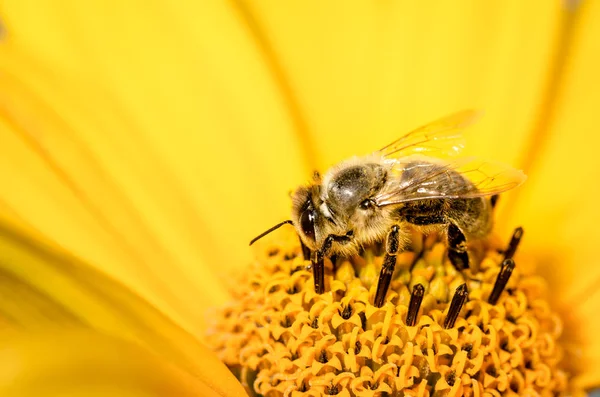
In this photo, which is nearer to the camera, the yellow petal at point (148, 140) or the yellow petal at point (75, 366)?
the yellow petal at point (75, 366)

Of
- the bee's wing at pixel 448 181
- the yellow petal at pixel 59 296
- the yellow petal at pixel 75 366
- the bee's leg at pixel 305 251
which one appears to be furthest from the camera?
the bee's leg at pixel 305 251

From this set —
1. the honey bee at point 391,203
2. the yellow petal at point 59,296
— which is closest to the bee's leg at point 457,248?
the honey bee at point 391,203

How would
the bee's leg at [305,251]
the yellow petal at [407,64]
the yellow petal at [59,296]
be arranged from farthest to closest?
the yellow petal at [407,64] → the bee's leg at [305,251] → the yellow petal at [59,296]

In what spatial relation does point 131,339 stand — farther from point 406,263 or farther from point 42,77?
point 42,77

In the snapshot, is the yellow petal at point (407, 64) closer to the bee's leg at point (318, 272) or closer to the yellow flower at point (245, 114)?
the yellow flower at point (245, 114)

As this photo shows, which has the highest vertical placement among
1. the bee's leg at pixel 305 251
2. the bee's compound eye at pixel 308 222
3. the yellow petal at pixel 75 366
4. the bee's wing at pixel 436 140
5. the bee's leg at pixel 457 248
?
the yellow petal at pixel 75 366

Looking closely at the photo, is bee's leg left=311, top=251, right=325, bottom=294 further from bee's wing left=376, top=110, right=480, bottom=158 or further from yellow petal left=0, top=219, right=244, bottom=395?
yellow petal left=0, top=219, right=244, bottom=395
